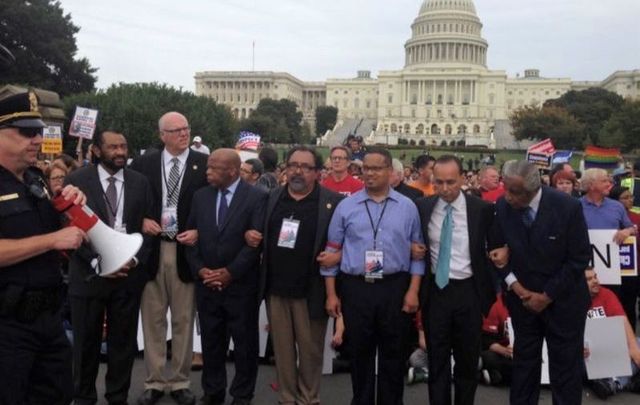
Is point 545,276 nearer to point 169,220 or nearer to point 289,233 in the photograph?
point 289,233

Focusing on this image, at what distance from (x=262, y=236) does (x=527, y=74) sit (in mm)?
153456

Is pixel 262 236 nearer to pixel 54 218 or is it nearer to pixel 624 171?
pixel 54 218

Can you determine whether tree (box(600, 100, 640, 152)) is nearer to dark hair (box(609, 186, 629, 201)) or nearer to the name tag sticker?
dark hair (box(609, 186, 629, 201))

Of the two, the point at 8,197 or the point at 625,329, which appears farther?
the point at 625,329

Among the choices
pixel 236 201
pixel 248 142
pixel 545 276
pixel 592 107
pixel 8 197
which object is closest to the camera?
pixel 8 197

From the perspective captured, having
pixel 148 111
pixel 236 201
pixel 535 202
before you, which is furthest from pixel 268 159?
pixel 148 111

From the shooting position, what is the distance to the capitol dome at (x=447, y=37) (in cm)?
12756

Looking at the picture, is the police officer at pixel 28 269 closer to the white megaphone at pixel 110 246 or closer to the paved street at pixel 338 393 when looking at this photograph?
the white megaphone at pixel 110 246

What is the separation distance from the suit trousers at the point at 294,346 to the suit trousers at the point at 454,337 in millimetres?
982

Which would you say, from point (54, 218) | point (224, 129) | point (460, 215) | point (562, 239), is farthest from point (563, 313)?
point (224, 129)

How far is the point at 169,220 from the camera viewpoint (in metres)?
6.19

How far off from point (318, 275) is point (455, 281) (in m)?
1.17

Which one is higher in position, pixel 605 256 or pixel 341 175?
pixel 341 175

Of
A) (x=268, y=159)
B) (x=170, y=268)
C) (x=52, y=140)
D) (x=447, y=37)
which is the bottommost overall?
(x=170, y=268)
